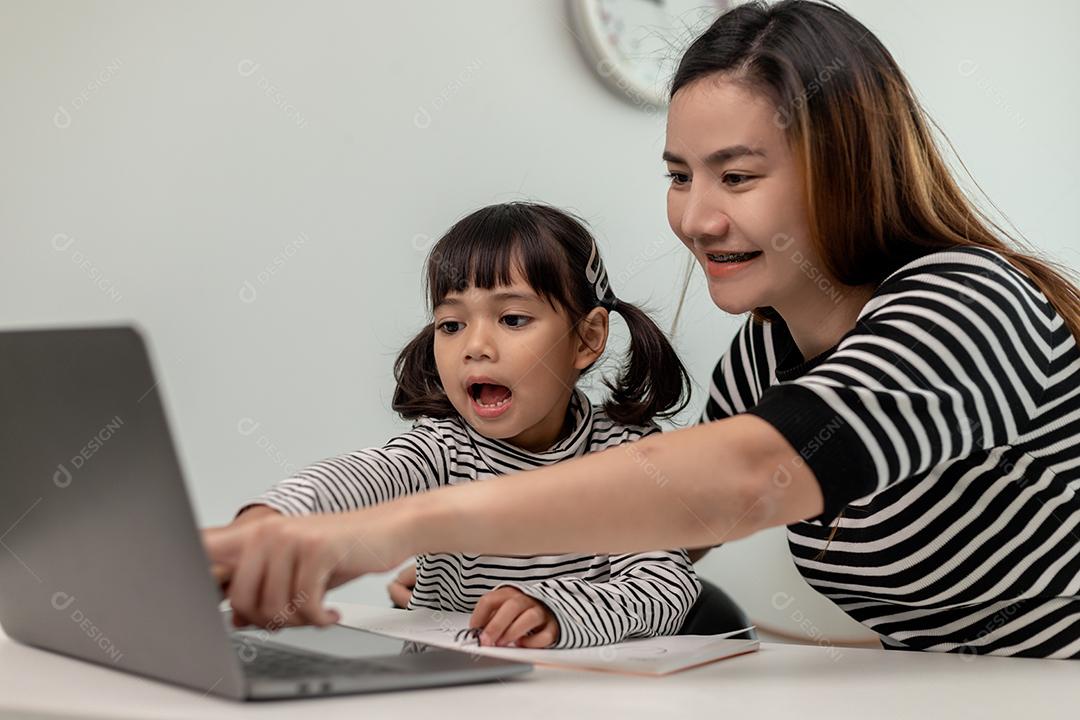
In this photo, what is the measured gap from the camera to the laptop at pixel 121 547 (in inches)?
25.5

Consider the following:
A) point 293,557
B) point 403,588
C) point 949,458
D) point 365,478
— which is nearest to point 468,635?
point 365,478

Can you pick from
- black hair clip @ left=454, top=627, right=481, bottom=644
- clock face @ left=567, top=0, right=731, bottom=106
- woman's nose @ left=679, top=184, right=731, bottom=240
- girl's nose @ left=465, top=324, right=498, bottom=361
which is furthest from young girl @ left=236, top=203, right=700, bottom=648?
clock face @ left=567, top=0, right=731, bottom=106

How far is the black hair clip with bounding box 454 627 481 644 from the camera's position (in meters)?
1.02

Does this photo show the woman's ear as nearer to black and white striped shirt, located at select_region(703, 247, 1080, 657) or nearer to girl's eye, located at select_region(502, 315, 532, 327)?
girl's eye, located at select_region(502, 315, 532, 327)

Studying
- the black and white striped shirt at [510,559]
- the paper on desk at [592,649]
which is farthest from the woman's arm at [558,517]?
the black and white striped shirt at [510,559]

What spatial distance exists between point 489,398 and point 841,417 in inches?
26.6

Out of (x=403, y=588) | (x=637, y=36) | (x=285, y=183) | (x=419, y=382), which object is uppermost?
(x=637, y=36)

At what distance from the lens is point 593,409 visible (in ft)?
4.94

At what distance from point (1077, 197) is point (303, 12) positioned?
76.0 inches

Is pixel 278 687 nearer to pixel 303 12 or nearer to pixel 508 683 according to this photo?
pixel 508 683

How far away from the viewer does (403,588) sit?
1.60m

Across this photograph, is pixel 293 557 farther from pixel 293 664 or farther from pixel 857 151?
pixel 857 151

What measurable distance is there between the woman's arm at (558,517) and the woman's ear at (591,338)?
680mm

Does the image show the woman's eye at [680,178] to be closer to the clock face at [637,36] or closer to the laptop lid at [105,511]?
the laptop lid at [105,511]
